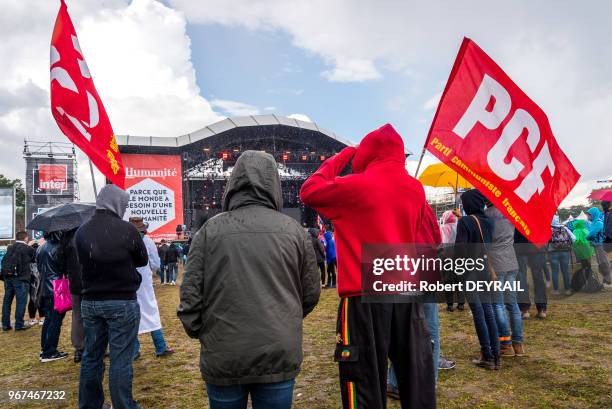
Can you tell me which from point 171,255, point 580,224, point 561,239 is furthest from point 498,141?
point 171,255

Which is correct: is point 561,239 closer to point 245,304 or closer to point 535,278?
point 535,278

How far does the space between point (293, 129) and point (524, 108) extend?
73.2 ft

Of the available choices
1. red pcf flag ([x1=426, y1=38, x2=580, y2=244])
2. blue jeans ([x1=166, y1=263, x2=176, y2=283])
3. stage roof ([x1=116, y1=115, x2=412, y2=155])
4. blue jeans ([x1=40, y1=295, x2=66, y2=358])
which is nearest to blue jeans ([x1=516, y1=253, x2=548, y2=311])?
red pcf flag ([x1=426, y1=38, x2=580, y2=244])

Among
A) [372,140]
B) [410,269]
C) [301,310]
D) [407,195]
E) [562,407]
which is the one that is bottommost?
[562,407]

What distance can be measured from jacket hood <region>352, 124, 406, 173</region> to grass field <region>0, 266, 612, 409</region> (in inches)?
82.7

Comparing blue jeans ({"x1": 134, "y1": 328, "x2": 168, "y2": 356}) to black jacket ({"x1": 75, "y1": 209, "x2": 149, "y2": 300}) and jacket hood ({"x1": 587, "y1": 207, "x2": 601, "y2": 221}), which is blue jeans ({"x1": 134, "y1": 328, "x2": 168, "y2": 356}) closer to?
black jacket ({"x1": 75, "y1": 209, "x2": 149, "y2": 300})

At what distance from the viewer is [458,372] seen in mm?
3871

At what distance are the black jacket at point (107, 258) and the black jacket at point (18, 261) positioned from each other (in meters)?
5.27

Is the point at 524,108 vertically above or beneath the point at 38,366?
above

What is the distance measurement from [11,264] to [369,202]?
741cm

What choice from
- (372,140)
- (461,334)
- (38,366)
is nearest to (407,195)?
(372,140)

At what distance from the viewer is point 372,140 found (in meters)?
2.27

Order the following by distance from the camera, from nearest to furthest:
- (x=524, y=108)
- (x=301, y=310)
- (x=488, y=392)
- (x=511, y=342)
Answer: (x=301, y=310) → (x=524, y=108) → (x=488, y=392) → (x=511, y=342)

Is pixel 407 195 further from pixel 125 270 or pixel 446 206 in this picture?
pixel 446 206
